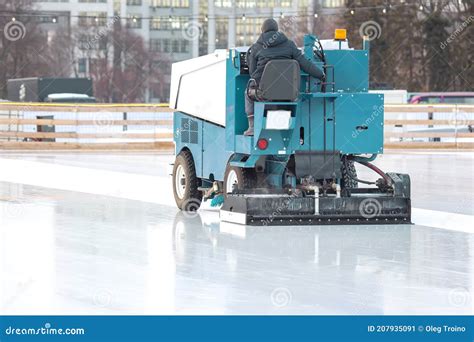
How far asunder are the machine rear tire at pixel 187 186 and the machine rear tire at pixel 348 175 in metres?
1.95

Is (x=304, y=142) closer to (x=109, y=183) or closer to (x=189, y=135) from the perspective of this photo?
(x=189, y=135)

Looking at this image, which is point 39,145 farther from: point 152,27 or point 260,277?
point 152,27

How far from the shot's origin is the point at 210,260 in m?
10.9

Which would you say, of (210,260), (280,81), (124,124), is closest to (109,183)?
(280,81)

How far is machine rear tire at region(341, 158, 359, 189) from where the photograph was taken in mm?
14391

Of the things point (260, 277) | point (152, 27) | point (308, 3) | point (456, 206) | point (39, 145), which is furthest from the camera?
point (152, 27)

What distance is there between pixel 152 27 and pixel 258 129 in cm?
13497

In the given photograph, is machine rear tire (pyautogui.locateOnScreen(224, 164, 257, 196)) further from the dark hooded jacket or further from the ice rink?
the dark hooded jacket

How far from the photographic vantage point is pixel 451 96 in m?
53.0

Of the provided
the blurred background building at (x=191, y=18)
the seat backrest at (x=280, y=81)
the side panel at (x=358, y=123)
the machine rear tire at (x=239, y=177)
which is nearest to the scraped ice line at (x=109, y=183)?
the side panel at (x=358, y=123)

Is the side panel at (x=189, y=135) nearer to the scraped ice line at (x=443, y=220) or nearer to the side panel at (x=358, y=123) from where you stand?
the side panel at (x=358, y=123)

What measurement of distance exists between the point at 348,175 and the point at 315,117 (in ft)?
3.12

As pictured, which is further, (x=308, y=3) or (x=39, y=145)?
(x=308, y=3)
